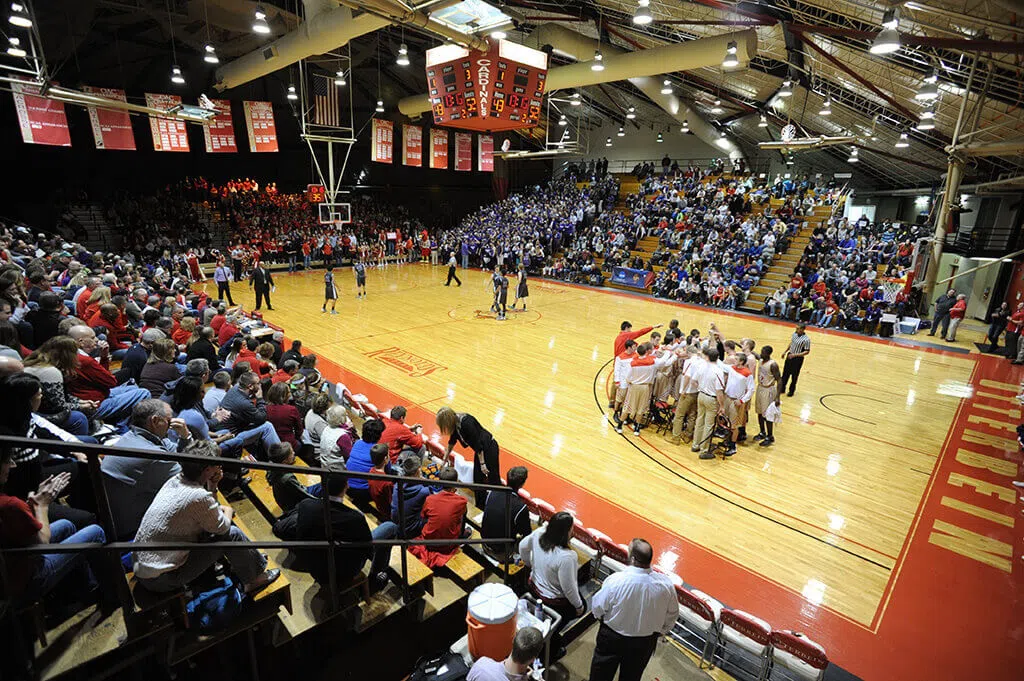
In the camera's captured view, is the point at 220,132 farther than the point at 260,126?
No

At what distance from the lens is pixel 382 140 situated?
22062 mm

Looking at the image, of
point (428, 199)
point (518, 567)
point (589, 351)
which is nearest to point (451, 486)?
point (518, 567)

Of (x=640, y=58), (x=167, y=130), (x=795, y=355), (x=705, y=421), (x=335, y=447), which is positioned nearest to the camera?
(x=335, y=447)

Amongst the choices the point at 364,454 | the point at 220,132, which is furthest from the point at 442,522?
the point at 220,132

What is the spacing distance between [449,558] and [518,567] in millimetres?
567

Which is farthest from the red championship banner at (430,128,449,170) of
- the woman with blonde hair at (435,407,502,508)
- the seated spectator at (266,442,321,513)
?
the seated spectator at (266,442,321,513)

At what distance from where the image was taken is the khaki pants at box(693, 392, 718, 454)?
6.88m

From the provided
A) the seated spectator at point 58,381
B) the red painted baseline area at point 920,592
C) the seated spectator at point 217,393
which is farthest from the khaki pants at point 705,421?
the seated spectator at point 58,381

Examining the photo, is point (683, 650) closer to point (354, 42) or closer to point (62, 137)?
point (62, 137)

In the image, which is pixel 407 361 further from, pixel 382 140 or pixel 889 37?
pixel 382 140

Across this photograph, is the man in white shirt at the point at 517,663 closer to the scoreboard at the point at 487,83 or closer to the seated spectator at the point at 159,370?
the seated spectator at the point at 159,370

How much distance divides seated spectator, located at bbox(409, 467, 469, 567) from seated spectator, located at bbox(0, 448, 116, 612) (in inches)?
73.1

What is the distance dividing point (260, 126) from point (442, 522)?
20048mm

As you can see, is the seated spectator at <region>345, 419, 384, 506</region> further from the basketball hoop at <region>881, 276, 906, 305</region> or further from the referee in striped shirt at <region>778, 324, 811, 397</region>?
the basketball hoop at <region>881, 276, 906, 305</region>
